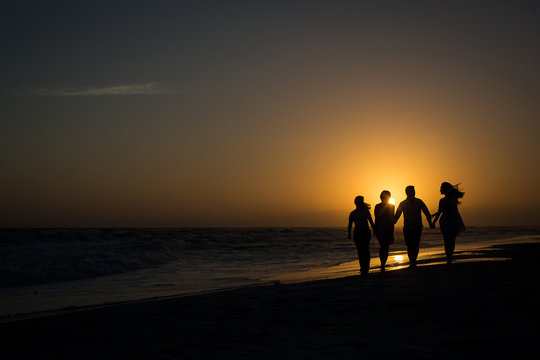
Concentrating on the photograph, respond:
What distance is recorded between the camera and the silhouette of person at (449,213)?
13.0 m

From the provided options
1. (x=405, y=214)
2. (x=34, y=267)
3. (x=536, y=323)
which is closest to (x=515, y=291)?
(x=536, y=323)

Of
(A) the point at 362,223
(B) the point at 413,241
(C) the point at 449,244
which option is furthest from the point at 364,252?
(C) the point at 449,244

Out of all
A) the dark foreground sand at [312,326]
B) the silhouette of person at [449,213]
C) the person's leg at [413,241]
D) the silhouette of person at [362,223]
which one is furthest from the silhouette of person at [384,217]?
the dark foreground sand at [312,326]

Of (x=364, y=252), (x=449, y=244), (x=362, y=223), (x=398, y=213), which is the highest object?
(x=398, y=213)

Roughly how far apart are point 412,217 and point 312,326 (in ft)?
26.2

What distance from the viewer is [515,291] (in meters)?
7.61

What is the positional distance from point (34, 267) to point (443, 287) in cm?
1472

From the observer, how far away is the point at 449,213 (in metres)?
13.1

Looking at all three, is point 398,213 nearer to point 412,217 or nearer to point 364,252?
point 412,217

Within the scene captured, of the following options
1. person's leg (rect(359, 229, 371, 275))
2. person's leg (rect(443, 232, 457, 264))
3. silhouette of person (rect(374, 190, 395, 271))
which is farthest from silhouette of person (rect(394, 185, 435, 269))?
person's leg (rect(359, 229, 371, 275))

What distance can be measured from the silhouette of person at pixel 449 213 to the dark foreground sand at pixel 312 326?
13.2ft

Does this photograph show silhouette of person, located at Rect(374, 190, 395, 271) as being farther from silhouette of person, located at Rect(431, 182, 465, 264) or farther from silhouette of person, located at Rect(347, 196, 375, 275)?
silhouette of person, located at Rect(431, 182, 465, 264)

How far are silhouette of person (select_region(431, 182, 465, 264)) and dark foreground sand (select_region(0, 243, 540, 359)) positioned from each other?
4033mm

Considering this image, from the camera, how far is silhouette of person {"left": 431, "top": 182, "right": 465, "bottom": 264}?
42.8 feet
